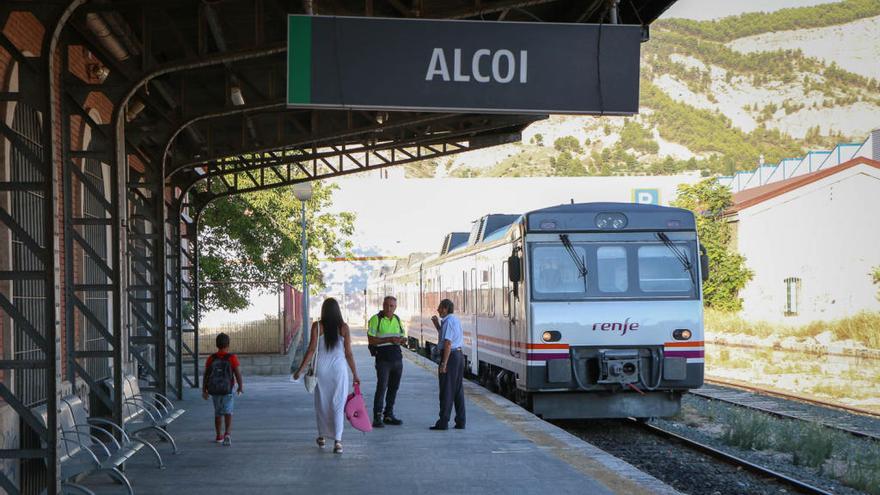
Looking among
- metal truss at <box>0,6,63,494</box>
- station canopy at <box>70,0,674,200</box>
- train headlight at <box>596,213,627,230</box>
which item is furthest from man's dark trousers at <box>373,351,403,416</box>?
metal truss at <box>0,6,63,494</box>

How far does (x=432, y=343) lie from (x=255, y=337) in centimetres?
678

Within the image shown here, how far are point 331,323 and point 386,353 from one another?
256 centimetres

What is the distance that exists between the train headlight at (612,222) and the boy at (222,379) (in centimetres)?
556

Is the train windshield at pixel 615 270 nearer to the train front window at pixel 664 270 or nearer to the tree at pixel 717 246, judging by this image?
the train front window at pixel 664 270

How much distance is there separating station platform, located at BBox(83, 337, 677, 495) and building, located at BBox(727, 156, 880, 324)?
33.4 meters

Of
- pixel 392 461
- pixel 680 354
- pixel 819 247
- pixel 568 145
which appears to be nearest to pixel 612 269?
pixel 680 354

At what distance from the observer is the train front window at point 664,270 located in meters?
15.4

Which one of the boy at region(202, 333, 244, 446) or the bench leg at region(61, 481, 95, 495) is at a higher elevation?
the boy at region(202, 333, 244, 446)

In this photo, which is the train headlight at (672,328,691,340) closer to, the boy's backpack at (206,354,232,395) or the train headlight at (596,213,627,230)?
the train headlight at (596,213,627,230)

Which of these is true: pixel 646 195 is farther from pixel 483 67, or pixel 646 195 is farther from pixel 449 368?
pixel 483 67

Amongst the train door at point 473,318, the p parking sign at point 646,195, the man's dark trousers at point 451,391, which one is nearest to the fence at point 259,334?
the train door at point 473,318

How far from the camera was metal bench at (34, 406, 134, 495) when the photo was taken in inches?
335

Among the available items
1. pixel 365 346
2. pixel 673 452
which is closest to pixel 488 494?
pixel 673 452

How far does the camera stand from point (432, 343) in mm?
31234
